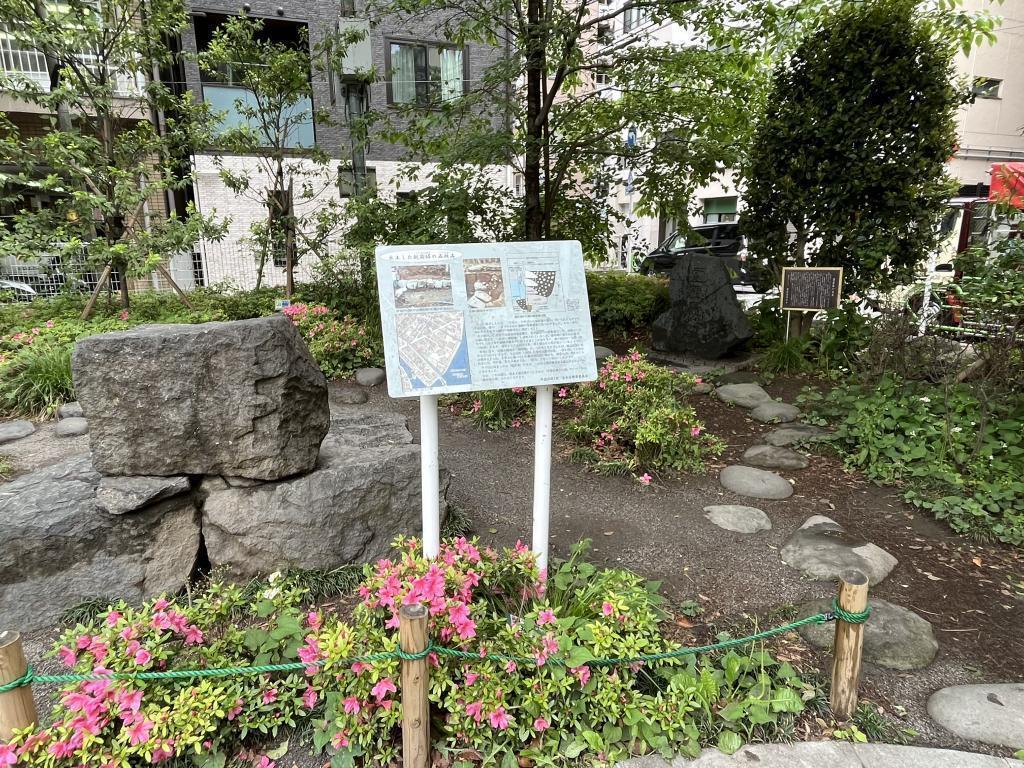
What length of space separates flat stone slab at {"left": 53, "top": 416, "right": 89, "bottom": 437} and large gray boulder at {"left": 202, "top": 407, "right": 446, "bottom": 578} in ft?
9.92

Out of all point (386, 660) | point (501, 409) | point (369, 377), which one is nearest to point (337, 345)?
point (369, 377)

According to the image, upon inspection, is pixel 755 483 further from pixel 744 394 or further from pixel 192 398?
pixel 192 398

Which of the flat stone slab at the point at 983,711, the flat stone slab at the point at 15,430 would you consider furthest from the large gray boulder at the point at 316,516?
the flat stone slab at the point at 15,430

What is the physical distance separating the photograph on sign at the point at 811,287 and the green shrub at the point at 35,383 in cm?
754

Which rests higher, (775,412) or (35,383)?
(35,383)

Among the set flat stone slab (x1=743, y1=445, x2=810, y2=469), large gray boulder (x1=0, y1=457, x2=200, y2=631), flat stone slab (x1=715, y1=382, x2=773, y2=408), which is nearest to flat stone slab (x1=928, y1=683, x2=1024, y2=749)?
flat stone slab (x1=743, y1=445, x2=810, y2=469)

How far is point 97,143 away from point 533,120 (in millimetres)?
5502

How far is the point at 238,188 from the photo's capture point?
355 inches

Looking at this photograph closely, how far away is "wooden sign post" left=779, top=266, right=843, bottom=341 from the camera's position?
21.2 ft

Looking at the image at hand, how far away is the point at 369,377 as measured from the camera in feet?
22.4

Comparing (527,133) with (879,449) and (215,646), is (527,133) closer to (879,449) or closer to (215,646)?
(879,449)

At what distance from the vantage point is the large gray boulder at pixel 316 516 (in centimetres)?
296

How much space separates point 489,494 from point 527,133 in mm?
4289

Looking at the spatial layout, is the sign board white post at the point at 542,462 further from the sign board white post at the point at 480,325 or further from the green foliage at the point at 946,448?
the green foliage at the point at 946,448
